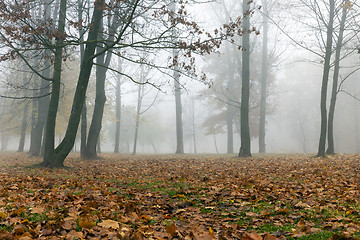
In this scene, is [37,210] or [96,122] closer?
[37,210]

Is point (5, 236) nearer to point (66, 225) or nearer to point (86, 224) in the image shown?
point (66, 225)

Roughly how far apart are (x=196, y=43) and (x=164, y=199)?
499 centimetres

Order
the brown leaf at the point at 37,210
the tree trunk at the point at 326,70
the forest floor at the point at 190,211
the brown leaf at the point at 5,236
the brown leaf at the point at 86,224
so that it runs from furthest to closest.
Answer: the tree trunk at the point at 326,70 < the brown leaf at the point at 37,210 < the brown leaf at the point at 86,224 < the forest floor at the point at 190,211 < the brown leaf at the point at 5,236

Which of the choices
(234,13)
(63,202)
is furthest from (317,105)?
(63,202)

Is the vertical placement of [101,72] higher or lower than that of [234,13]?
lower

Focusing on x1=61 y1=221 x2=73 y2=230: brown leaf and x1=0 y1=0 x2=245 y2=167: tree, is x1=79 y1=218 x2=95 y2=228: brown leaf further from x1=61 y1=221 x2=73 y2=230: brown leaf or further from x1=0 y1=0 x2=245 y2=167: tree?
x1=0 y1=0 x2=245 y2=167: tree

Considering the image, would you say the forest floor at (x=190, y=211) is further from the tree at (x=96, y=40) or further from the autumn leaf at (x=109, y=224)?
the tree at (x=96, y=40)

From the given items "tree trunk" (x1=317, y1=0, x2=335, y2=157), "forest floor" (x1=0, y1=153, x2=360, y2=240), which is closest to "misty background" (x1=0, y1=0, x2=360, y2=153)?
"tree trunk" (x1=317, y1=0, x2=335, y2=157)

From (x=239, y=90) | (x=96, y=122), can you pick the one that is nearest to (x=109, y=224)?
(x=96, y=122)

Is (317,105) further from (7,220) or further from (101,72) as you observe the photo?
(7,220)

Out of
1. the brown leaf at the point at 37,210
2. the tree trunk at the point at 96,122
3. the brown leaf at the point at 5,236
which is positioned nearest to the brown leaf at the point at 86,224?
the brown leaf at the point at 5,236

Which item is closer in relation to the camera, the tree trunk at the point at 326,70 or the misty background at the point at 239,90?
the tree trunk at the point at 326,70

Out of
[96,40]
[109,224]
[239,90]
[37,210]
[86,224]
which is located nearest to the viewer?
[86,224]

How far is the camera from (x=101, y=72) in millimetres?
14305
